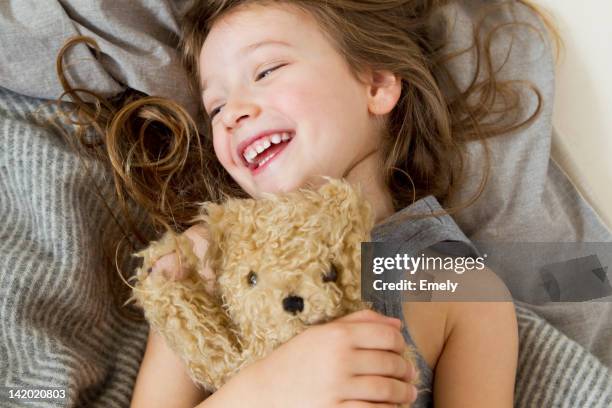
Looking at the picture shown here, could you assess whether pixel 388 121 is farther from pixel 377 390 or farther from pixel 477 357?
pixel 377 390

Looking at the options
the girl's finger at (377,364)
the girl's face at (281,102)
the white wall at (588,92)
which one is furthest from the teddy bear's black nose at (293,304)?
the white wall at (588,92)

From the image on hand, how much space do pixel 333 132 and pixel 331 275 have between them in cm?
33

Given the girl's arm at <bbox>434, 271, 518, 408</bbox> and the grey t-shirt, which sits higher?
the grey t-shirt

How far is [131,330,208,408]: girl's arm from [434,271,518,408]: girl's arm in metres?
0.37

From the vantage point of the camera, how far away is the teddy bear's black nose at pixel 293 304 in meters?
0.69

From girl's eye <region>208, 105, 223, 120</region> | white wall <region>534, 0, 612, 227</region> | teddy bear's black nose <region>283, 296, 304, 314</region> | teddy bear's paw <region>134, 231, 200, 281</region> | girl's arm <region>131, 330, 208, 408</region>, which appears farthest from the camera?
white wall <region>534, 0, 612, 227</region>

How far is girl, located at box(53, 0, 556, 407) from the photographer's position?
2.55 feet

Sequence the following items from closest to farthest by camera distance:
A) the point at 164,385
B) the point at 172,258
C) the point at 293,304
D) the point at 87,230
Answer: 1. the point at 293,304
2. the point at 172,258
3. the point at 164,385
4. the point at 87,230

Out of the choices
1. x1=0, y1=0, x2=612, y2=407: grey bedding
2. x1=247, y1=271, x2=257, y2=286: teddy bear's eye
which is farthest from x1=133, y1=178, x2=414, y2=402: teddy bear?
x1=0, y1=0, x2=612, y2=407: grey bedding

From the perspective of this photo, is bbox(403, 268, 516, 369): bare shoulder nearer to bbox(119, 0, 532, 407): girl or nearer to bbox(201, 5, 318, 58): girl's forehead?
bbox(119, 0, 532, 407): girl

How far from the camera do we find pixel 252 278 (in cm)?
73

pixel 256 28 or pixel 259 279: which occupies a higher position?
pixel 256 28

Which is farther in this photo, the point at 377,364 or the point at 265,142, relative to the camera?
the point at 265,142

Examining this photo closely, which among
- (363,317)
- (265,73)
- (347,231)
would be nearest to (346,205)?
(347,231)
